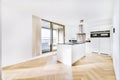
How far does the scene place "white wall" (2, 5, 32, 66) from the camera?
4.01 m

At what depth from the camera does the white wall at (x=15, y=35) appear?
4.01 meters

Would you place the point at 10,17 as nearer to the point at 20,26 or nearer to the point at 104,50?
the point at 20,26

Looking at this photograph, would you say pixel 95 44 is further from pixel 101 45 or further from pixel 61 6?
pixel 61 6

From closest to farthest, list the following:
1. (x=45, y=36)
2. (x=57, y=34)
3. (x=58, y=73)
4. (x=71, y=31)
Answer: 1. (x=58, y=73)
2. (x=45, y=36)
3. (x=57, y=34)
4. (x=71, y=31)

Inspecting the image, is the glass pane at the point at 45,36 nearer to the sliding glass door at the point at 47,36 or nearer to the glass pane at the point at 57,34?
the sliding glass door at the point at 47,36

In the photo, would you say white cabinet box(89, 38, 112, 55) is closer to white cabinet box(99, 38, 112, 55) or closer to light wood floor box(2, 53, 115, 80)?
white cabinet box(99, 38, 112, 55)

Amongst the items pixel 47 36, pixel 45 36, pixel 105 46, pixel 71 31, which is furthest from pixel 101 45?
pixel 45 36

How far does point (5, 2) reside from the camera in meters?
3.96

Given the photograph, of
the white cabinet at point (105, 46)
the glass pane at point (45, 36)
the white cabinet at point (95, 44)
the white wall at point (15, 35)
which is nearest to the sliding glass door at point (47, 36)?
the glass pane at point (45, 36)

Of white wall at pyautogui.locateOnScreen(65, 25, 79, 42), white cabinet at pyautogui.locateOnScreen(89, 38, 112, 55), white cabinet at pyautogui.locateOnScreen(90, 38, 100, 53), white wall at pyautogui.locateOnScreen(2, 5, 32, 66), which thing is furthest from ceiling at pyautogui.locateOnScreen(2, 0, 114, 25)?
white wall at pyautogui.locateOnScreen(65, 25, 79, 42)

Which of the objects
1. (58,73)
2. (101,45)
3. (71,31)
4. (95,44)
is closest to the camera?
(58,73)

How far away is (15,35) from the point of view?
445 cm

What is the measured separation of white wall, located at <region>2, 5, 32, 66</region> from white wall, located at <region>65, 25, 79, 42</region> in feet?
14.3

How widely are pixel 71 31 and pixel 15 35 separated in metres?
5.60
